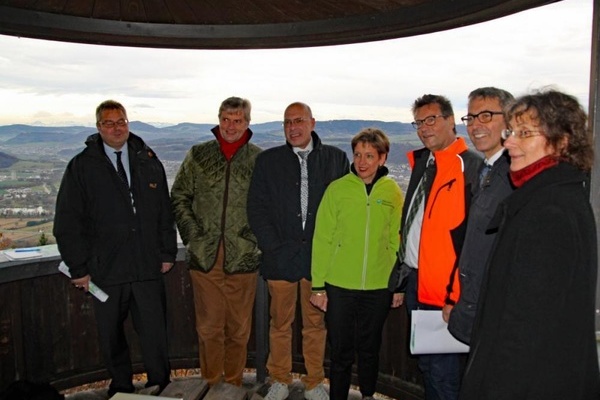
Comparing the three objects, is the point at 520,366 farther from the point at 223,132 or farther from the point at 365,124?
the point at 223,132

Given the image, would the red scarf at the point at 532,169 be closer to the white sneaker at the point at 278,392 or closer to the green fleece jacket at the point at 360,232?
the green fleece jacket at the point at 360,232

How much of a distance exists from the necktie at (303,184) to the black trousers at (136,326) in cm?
110

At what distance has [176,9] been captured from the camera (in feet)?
10.9

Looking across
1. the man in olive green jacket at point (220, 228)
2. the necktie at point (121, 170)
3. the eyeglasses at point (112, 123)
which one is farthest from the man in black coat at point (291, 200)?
the eyeglasses at point (112, 123)

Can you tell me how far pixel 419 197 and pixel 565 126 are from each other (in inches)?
43.7

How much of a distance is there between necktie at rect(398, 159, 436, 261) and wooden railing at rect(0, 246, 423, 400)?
110 cm

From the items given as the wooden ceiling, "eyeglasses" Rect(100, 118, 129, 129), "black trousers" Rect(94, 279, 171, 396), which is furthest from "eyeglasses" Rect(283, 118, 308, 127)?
"black trousers" Rect(94, 279, 171, 396)

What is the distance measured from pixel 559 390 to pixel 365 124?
2.24 m

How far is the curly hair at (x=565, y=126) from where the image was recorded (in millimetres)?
1791

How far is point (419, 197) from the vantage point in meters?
2.86

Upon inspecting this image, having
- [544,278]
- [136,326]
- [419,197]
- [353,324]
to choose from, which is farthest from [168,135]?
[544,278]

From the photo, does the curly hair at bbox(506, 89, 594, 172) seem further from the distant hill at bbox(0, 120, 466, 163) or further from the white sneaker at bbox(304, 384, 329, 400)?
the white sneaker at bbox(304, 384, 329, 400)

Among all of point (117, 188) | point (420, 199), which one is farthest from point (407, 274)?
point (117, 188)

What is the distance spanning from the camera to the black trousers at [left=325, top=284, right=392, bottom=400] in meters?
3.22
